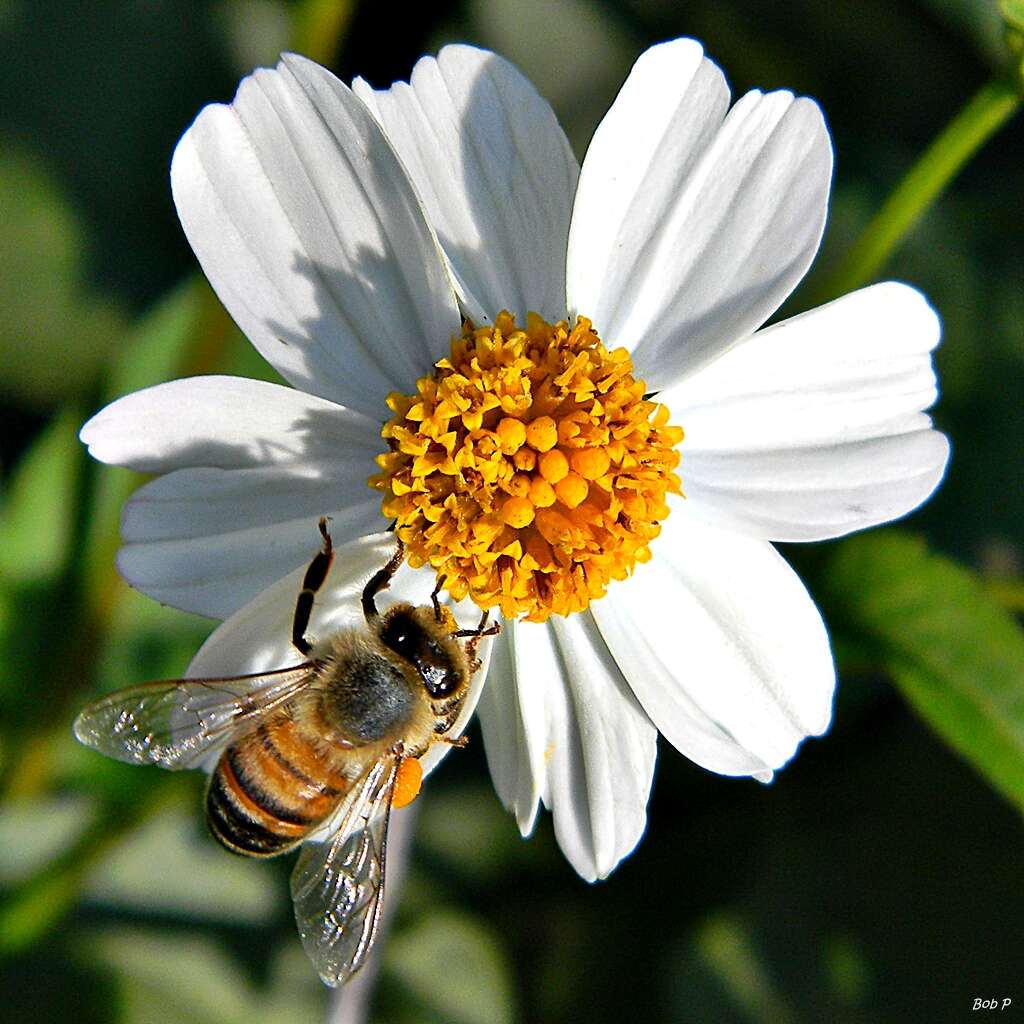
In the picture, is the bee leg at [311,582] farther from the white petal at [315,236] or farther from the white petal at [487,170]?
the white petal at [487,170]

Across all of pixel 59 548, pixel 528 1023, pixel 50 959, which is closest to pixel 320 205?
pixel 59 548

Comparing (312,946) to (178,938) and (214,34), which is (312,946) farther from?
(214,34)

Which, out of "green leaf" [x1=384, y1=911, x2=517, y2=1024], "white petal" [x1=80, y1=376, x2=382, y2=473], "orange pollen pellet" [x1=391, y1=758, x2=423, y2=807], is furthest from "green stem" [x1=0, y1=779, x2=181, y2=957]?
"white petal" [x1=80, y1=376, x2=382, y2=473]

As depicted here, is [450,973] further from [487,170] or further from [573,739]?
[487,170]

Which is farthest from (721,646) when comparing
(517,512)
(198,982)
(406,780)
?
(198,982)

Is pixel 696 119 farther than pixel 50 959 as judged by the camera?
No

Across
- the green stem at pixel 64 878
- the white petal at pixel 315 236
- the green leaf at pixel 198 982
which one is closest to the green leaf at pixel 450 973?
the green leaf at pixel 198 982
